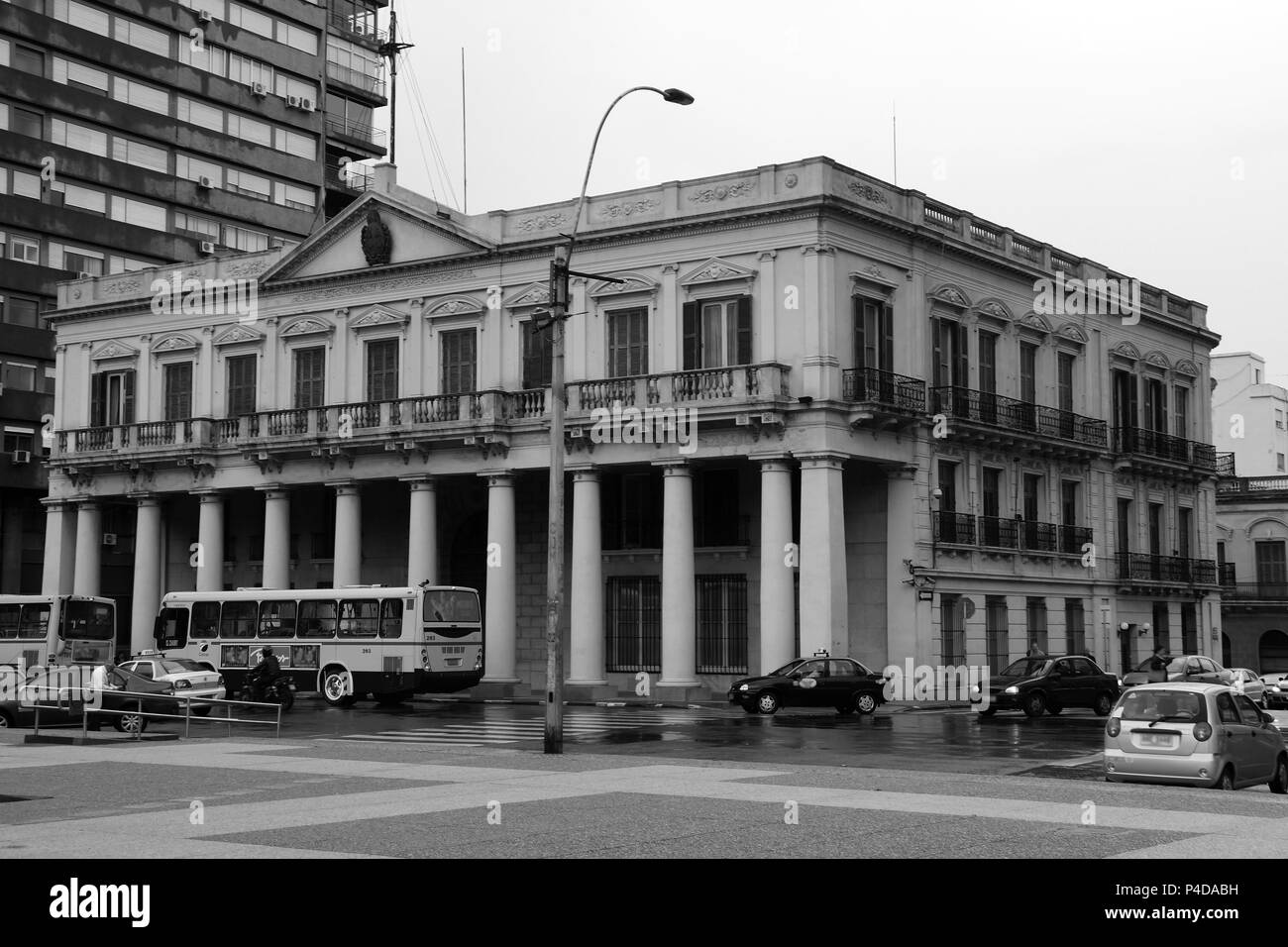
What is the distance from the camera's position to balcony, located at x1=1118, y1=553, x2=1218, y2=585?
5591 centimetres

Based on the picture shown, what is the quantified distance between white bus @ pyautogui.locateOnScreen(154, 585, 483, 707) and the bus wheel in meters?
0.03

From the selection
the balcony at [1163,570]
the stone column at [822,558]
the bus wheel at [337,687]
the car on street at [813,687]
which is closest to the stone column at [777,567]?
the stone column at [822,558]

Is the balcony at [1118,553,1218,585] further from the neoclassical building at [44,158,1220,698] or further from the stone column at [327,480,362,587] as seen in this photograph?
the stone column at [327,480,362,587]

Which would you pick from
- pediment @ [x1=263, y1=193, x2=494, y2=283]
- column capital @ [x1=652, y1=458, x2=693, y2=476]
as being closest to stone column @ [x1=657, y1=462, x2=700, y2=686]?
column capital @ [x1=652, y1=458, x2=693, y2=476]

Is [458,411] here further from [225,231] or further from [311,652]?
[225,231]

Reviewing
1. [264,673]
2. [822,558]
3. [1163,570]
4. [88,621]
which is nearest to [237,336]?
[88,621]

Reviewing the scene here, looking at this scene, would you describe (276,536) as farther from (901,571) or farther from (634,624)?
(901,571)

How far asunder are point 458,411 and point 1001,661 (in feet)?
60.4

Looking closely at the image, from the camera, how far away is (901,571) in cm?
4547

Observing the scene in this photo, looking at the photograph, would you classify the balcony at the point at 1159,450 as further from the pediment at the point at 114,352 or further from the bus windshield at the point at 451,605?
the pediment at the point at 114,352
